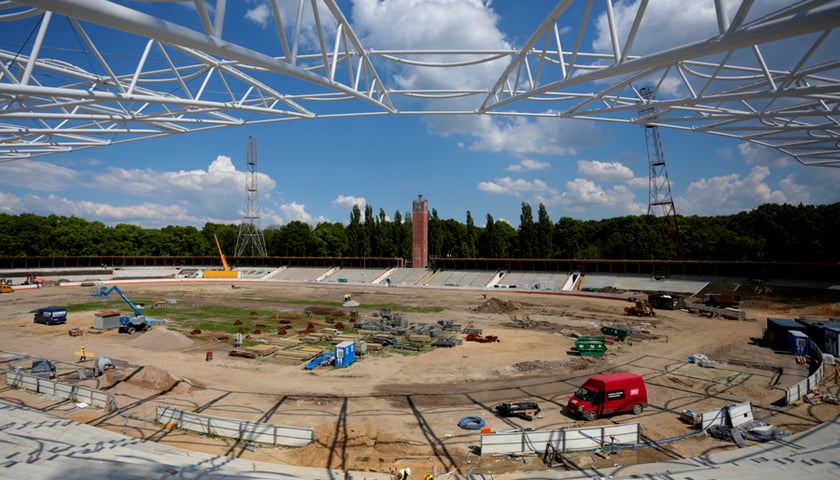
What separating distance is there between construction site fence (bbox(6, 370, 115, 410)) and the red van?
1654 cm

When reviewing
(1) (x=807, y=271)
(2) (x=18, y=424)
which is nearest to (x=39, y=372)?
(2) (x=18, y=424)

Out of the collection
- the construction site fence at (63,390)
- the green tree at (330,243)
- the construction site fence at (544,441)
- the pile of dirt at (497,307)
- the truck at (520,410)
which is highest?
the green tree at (330,243)

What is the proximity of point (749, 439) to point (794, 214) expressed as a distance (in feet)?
263

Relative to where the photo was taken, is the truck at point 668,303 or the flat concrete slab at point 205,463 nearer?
the flat concrete slab at point 205,463

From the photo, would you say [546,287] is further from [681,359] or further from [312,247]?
[312,247]

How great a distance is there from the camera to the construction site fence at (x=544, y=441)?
39.7 ft

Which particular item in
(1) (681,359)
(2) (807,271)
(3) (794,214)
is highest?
(3) (794,214)

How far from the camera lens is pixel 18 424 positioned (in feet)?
43.7

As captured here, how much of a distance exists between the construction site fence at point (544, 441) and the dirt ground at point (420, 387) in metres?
0.30

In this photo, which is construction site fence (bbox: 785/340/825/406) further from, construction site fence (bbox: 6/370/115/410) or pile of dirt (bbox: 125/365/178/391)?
construction site fence (bbox: 6/370/115/410)

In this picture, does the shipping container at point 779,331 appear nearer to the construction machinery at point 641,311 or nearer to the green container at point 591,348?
the green container at point 591,348

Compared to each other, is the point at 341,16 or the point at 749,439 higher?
the point at 341,16

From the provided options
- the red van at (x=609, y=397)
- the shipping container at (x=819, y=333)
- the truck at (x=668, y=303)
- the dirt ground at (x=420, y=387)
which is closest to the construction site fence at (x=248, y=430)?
the dirt ground at (x=420, y=387)

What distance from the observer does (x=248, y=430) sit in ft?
42.3
